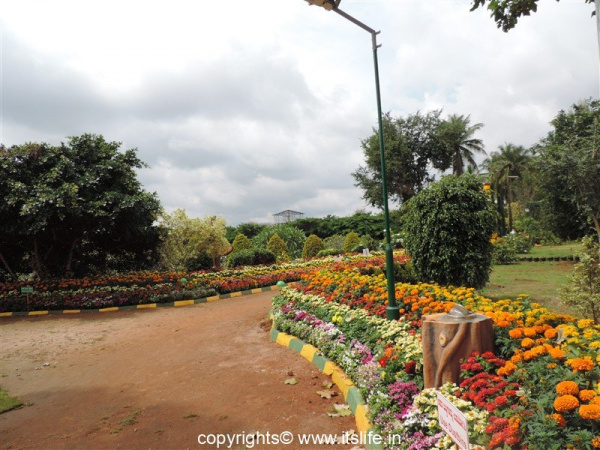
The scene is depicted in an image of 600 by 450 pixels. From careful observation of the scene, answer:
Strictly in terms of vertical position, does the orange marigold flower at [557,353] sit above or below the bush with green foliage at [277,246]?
below

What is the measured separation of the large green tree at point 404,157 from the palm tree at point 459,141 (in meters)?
0.59

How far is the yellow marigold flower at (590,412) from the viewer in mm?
2061

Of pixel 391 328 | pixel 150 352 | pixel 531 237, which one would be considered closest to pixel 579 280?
pixel 391 328

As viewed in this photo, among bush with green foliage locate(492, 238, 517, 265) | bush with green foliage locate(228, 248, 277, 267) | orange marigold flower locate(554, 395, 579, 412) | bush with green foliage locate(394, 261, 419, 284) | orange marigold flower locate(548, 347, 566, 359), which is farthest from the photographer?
bush with green foliage locate(228, 248, 277, 267)

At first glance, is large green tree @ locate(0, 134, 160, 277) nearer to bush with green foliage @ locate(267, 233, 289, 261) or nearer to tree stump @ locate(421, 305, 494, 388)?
bush with green foliage @ locate(267, 233, 289, 261)

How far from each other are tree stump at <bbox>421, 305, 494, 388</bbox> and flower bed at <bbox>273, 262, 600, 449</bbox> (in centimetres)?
9

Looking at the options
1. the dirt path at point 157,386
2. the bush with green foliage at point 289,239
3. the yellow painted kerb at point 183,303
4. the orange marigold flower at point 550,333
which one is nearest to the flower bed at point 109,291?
the yellow painted kerb at point 183,303

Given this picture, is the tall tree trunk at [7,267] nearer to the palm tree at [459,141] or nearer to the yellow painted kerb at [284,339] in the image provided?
the yellow painted kerb at [284,339]

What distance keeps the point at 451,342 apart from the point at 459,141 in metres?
37.7

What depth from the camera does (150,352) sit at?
727 centimetres

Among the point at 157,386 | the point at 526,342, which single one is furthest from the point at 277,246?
the point at 526,342

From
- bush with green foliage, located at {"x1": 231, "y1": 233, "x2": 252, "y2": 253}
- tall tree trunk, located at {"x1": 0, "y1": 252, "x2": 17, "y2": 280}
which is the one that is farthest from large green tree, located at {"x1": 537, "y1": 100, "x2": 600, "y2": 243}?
tall tree trunk, located at {"x1": 0, "y1": 252, "x2": 17, "y2": 280}

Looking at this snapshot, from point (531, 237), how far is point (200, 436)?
3079 cm

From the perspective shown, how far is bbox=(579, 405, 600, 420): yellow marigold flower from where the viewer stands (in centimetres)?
206
